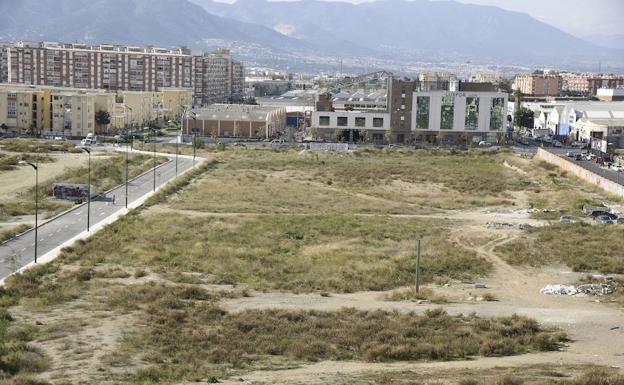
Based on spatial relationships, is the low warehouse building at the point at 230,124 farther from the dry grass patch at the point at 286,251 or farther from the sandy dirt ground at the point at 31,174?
the dry grass patch at the point at 286,251

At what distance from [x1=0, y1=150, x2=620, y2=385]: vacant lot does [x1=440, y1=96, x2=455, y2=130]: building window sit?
26299 mm

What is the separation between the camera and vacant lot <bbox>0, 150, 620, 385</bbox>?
Answer: 41.1ft

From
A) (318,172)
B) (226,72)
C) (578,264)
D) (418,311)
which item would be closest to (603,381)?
(418,311)

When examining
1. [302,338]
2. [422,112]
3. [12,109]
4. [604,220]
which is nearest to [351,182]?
[604,220]

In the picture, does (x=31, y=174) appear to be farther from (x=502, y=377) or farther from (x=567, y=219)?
(x=502, y=377)

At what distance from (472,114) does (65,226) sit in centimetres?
3970

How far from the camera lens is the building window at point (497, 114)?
196ft

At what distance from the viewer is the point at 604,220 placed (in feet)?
89.8

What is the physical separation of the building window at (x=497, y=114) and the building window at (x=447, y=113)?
8.62ft

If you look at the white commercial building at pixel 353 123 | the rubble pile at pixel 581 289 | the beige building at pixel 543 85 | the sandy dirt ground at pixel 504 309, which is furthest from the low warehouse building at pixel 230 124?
the beige building at pixel 543 85

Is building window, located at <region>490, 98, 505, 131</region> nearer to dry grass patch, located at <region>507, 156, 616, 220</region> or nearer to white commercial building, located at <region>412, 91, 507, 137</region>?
white commercial building, located at <region>412, 91, 507, 137</region>

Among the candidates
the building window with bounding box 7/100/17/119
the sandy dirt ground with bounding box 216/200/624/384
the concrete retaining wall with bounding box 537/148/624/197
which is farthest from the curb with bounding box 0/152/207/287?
the building window with bounding box 7/100/17/119

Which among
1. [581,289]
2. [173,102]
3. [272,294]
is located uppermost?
[173,102]

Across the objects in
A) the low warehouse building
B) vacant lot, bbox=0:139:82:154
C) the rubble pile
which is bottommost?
the rubble pile
